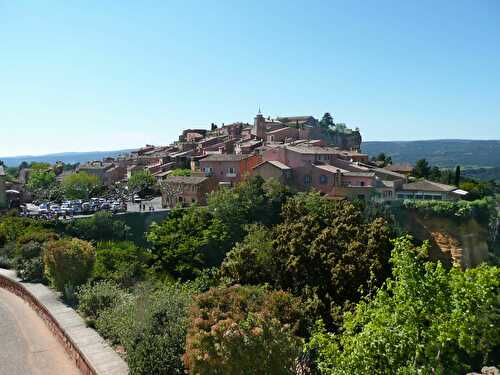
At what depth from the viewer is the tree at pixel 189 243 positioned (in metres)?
31.0

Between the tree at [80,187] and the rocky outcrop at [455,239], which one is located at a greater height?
the tree at [80,187]

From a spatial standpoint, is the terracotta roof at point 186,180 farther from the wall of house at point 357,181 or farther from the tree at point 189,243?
the wall of house at point 357,181

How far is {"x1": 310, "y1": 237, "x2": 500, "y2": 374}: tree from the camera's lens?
22.0ft

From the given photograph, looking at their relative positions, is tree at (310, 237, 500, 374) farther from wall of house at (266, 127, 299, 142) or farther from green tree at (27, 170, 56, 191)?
green tree at (27, 170, 56, 191)

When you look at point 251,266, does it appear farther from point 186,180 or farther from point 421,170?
point 421,170

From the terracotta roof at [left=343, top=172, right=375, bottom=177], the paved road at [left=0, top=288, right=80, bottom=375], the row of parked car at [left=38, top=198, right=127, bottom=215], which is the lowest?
the row of parked car at [left=38, top=198, right=127, bottom=215]

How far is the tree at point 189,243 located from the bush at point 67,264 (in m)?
14.5

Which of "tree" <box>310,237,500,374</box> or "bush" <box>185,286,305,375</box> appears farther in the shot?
"bush" <box>185,286,305,375</box>

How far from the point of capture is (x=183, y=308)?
10547mm

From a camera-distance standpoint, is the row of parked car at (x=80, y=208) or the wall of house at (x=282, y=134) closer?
the row of parked car at (x=80, y=208)

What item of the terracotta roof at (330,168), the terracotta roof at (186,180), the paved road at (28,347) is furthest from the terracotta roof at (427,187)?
the paved road at (28,347)

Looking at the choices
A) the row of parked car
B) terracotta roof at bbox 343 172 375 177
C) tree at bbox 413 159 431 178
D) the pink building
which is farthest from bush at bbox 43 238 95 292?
tree at bbox 413 159 431 178

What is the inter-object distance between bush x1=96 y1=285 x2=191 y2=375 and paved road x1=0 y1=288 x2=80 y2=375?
129cm

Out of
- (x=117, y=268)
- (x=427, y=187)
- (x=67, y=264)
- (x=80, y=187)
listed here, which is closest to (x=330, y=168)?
(x=427, y=187)
